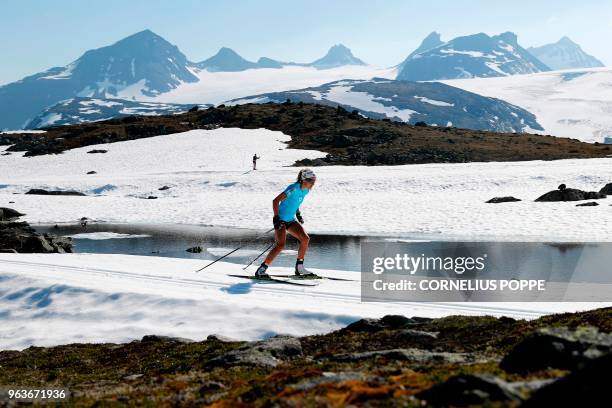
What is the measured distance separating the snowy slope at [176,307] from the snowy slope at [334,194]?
1725cm

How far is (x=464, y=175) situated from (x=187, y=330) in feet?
149

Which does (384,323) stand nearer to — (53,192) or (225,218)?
(225,218)

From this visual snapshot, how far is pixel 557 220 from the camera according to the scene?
33.5 meters

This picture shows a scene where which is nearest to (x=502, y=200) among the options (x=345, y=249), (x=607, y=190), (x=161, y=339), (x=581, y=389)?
(x=607, y=190)

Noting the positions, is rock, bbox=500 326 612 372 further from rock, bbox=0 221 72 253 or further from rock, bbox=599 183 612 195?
rock, bbox=599 183 612 195

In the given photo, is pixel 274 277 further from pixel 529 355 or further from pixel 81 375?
pixel 529 355

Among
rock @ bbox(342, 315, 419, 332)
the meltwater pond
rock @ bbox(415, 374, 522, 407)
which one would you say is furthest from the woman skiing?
rock @ bbox(415, 374, 522, 407)

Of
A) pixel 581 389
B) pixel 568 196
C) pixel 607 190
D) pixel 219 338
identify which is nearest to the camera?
pixel 581 389

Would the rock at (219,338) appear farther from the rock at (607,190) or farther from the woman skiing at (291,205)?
the rock at (607,190)

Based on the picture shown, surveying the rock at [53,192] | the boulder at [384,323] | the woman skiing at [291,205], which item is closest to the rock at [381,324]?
the boulder at [384,323]

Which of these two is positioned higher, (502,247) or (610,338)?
(610,338)

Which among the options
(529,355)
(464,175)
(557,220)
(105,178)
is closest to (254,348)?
(529,355)

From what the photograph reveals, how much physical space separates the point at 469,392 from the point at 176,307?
30.5 ft

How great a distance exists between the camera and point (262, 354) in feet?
30.9
